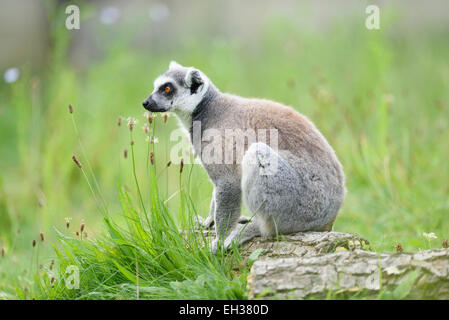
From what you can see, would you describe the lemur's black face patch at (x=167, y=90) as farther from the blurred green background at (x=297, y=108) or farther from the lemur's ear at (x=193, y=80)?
the blurred green background at (x=297, y=108)

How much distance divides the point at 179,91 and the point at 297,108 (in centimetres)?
437

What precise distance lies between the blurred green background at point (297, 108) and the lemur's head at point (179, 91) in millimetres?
763

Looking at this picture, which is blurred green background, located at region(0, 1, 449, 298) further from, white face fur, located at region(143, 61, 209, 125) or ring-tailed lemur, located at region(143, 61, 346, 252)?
white face fur, located at region(143, 61, 209, 125)

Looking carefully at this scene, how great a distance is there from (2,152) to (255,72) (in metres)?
6.52

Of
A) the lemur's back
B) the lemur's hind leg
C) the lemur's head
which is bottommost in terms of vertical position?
the lemur's hind leg

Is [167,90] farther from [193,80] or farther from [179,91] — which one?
[193,80]

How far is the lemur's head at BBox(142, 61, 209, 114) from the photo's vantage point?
516 cm

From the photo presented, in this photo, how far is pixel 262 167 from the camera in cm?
454

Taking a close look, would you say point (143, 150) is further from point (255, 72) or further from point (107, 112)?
point (255, 72)

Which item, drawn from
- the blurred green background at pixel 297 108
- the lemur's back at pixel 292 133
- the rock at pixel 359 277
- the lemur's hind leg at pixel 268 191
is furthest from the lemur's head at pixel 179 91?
the rock at pixel 359 277

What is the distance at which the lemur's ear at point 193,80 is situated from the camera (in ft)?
17.2

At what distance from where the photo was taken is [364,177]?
26.2ft

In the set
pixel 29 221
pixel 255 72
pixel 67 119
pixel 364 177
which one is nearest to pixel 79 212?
pixel 29 221

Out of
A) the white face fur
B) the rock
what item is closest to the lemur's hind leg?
the rock
